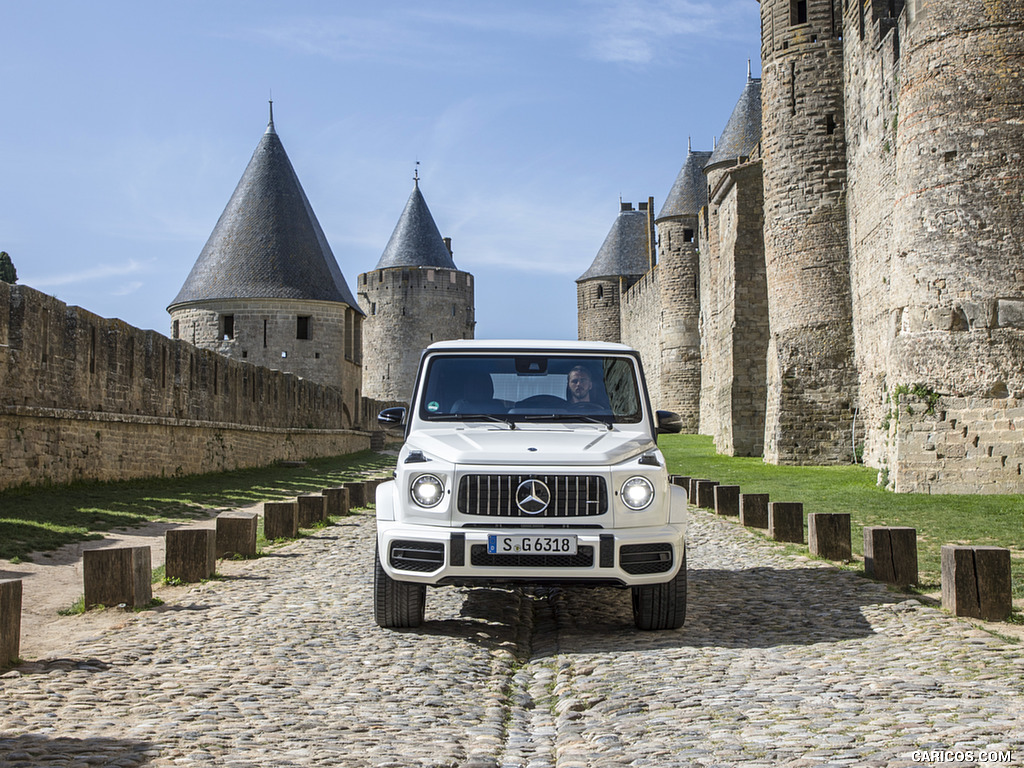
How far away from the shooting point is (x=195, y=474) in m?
19.7

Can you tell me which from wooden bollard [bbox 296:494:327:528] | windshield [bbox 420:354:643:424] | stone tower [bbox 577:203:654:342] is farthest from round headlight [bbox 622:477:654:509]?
stone tower [bbox 577:203:654:342]

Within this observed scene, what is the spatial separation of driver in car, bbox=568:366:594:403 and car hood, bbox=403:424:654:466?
0.98ft

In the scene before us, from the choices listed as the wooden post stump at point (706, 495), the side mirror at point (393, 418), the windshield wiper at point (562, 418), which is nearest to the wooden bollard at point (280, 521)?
the side mirror at point (393, 418)

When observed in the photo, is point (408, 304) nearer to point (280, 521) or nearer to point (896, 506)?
point (896, 506)

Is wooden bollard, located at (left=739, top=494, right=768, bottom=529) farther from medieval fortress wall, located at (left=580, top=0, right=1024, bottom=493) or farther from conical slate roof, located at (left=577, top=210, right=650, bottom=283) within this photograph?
conical slate roof, located at (left=577, top=210, right=650, bottom=283)

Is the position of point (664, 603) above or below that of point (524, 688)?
above

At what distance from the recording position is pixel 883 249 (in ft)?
63.8

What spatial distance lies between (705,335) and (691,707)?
35.7 metres

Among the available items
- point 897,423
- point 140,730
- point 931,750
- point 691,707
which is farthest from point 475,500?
point 897,423

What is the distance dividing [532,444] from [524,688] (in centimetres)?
139

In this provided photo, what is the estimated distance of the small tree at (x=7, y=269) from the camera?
43000mm

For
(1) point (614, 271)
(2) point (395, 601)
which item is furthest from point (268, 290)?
(2) point (395, 601)

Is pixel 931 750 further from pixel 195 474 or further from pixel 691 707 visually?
pixel 195 474

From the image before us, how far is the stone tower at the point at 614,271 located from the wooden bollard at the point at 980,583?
53776mm
